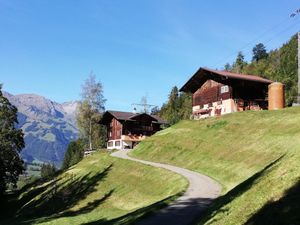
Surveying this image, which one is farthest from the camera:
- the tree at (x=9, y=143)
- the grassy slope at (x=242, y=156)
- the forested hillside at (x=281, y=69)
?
the forested hillside at (x=281, y=69)

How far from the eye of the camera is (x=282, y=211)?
13328 millimetres

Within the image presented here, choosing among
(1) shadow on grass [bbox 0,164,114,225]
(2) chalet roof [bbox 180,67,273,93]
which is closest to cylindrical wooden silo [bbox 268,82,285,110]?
(2) chalet roof [bbox 180,67,273,93]

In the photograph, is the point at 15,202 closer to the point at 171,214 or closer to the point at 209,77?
the point at 209,77

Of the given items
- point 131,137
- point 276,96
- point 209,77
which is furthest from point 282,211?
point 131,137

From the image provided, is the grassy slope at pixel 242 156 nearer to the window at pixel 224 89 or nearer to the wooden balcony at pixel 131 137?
the window at pixel 224 89

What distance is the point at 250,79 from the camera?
68.1 metres

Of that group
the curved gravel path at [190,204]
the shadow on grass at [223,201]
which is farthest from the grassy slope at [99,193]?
the shadow on grass at [223,201]

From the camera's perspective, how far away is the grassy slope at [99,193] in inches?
1236

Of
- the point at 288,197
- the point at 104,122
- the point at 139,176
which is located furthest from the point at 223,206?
the point at 104,122

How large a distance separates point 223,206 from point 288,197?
4.63 m

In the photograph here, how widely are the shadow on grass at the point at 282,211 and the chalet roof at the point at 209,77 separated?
171 feet

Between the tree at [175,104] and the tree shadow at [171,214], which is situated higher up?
the tree at [175,104]

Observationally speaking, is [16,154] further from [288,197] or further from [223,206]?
[288,197]

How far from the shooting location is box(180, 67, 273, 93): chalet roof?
67.1 m
